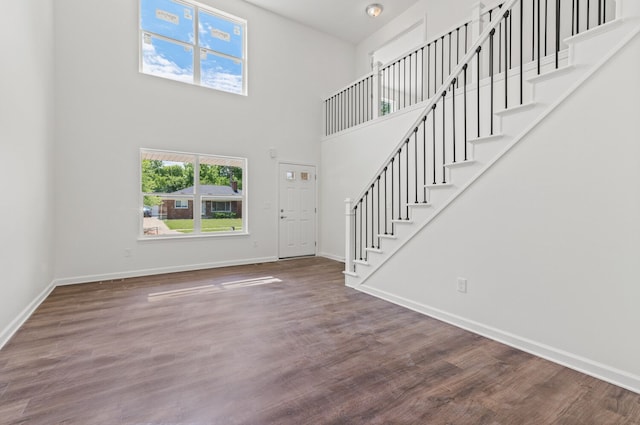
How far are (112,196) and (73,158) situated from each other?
2.38ft

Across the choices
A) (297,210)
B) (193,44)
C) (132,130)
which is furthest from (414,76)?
(132,130)

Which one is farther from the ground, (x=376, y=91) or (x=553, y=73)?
(x=376, y=91)

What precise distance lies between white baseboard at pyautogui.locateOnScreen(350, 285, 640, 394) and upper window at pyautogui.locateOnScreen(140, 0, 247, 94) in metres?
5.19

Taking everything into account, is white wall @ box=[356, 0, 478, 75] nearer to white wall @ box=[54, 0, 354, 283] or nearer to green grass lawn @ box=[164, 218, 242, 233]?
white wall @ box=[54, 0, 354, 283]

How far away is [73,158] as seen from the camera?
176 inches

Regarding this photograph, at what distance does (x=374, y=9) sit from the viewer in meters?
6.15

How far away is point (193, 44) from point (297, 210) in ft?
12.2

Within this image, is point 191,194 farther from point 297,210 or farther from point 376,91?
point 376,91

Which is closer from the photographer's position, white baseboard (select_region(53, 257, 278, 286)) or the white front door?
white baseboard (select_region(53, 257, 278, 286))

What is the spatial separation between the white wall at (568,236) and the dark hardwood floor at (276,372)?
0.24 m

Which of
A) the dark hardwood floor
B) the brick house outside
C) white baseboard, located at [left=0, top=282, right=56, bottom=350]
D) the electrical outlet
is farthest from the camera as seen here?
the brick house outside

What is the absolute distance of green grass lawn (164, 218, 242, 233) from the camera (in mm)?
5339

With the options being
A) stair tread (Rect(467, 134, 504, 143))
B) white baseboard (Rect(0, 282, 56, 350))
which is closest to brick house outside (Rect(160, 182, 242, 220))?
white baseboard (Rect(0, 282, 56, 350))

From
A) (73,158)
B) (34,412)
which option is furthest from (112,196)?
(34,412)
